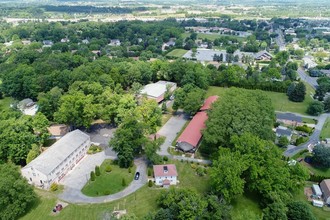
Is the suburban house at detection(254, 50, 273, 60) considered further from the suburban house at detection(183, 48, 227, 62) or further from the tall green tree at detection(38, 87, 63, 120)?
the tall green tree at detection(38, 87, 63, 120)

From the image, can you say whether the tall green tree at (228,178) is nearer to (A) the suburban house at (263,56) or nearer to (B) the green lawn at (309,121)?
(B) the green lawn at (309,121)

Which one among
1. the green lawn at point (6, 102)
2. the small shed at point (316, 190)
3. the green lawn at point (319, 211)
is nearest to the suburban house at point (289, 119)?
the small shed at point (316, 190)

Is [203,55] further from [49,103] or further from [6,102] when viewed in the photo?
[6,102]

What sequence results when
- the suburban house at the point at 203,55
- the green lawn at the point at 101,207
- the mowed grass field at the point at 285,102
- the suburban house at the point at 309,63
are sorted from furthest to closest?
the suburban house at the point at 203,55
the suburban house at the point at 309,63
the mowed grass field at the point at 285,102
the green lawn at the point at 101,207

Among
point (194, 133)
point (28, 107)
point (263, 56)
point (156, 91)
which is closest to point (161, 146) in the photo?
point (194, 133)

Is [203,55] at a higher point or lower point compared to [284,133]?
lower

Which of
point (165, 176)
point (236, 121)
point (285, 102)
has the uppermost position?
point (236, 121)

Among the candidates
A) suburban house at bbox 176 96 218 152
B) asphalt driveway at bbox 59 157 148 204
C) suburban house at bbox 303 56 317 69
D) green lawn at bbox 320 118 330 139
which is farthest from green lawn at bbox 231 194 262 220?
suburban house at bbox 303 56 317 69
